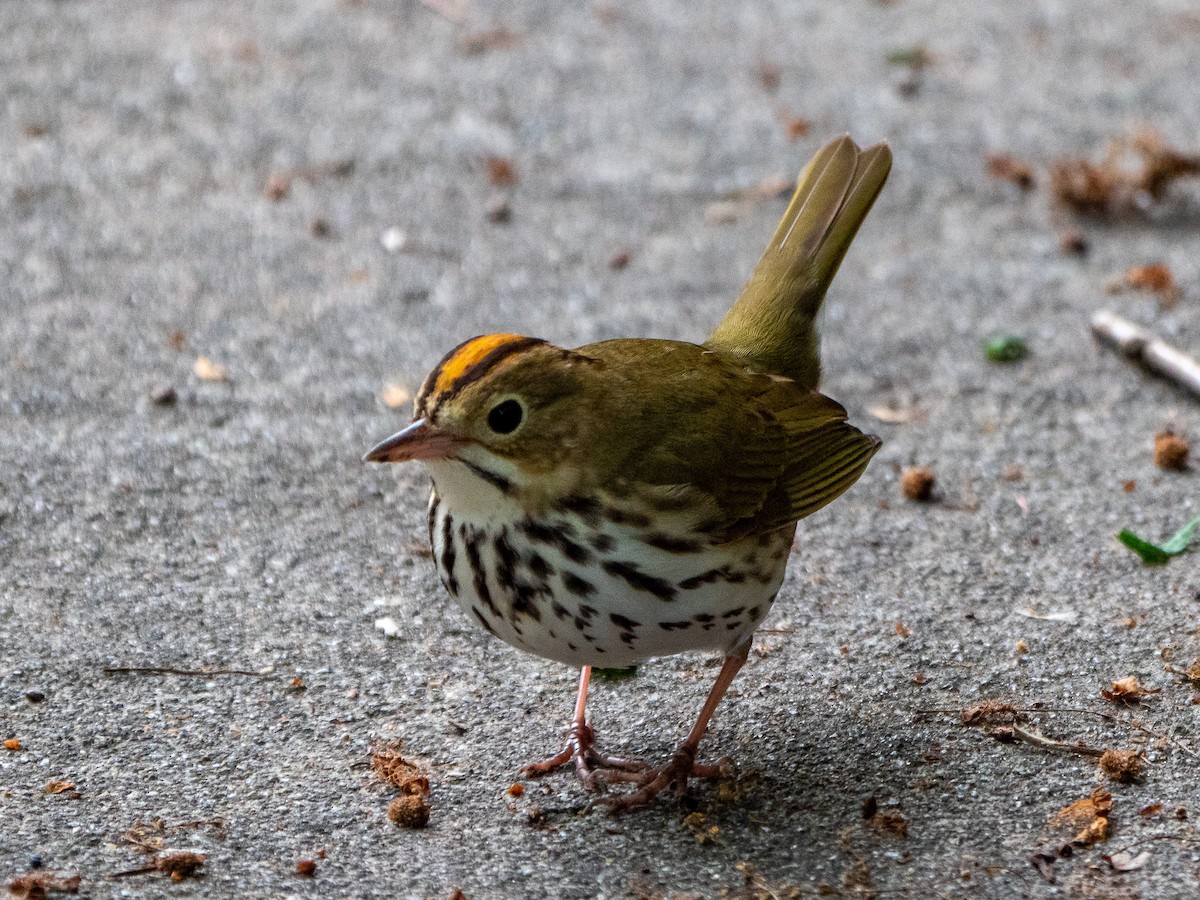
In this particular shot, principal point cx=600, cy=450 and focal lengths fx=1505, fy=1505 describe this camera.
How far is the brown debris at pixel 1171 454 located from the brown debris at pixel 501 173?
2.91 m

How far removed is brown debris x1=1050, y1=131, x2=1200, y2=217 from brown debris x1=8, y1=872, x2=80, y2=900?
4619 millimetres

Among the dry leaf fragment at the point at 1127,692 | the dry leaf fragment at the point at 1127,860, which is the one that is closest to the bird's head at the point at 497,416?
the dry leaf fragment at the point at 1127,860

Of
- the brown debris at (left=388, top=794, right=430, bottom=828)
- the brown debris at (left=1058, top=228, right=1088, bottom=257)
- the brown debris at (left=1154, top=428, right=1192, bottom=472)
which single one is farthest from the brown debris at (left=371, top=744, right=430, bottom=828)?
the brown debris at (left=1058, top=228, right=1088, bottom=257)

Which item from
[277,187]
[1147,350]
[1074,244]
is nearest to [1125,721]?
[1147,350]

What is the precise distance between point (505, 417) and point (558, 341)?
233 centimetres

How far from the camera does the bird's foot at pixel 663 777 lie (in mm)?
3230

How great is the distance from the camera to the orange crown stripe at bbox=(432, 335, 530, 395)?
2844 mm

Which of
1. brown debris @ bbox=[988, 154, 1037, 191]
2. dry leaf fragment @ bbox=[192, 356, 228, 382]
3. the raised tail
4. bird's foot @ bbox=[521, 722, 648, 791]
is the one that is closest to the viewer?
bird's foot @ bbox=[521, 722, 648, 791]

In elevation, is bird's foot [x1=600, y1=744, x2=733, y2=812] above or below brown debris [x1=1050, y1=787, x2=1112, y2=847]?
above

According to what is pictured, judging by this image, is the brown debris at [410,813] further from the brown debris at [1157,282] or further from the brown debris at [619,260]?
the brown debris at [1157,282]

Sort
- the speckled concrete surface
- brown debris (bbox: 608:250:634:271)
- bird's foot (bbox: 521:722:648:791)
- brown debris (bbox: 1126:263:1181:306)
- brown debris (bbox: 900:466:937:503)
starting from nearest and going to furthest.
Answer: the speckled concrete surface, bird's foot (bbox: 521:722:648:791), brown debris (bbox: 900:466:937:503), brown debris (bbox: 1126:263:1181:306), brown debris (bbox: 608:250:634:271)

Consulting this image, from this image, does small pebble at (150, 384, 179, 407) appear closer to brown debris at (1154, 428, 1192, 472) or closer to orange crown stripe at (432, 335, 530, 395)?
orange crown stripe at (432, 335, 530, 395)

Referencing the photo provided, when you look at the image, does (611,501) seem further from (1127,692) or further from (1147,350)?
(1147,350)

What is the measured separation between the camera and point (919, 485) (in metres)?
4.38
